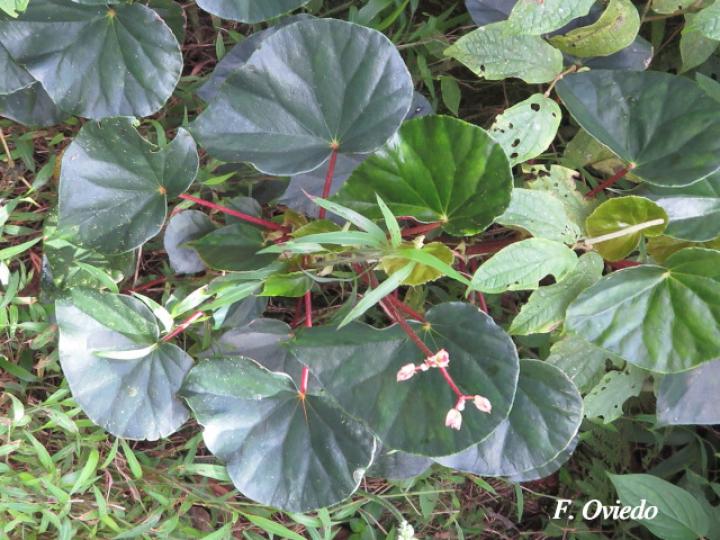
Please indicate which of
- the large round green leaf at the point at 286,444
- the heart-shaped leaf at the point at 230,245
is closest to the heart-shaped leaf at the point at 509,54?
the heart-shaped leaf at the point at 230,245

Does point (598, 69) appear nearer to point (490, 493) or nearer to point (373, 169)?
point (373, 169)

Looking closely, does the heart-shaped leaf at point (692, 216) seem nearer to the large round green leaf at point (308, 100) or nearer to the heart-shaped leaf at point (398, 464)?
the large round green leaf at point (308, 100)

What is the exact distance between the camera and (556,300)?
98 cm

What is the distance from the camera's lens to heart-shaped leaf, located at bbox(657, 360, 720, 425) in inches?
42.3

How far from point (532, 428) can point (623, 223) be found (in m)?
0.33

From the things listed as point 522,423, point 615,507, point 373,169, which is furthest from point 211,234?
point 615,507

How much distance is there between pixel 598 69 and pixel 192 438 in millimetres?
946

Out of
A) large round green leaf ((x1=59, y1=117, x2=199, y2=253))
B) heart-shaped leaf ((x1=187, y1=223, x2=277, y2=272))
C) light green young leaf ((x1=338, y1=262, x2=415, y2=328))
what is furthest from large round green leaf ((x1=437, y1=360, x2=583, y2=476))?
large round green leaf ((x1=59, y1=117, x2=199, y2=253))

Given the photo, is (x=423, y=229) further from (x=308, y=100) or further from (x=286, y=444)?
(x=286, y=444)

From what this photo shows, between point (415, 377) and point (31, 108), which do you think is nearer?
point (415, 377)

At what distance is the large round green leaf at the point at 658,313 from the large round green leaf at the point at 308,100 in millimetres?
373

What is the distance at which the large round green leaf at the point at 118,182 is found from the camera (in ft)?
3.17

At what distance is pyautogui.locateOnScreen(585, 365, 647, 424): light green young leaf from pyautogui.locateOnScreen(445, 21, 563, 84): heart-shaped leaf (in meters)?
0.52

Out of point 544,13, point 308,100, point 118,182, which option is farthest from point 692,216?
point 118,182
